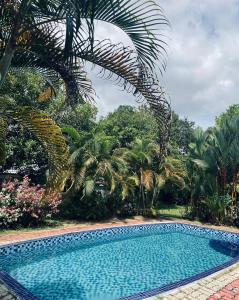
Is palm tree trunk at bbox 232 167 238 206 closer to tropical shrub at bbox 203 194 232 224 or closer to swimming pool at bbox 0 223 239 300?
tropical shrub at bbox 203 194 232 224

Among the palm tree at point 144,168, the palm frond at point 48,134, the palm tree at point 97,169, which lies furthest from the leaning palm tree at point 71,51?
the palm tree at point 144,168

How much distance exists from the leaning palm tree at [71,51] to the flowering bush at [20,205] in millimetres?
6881

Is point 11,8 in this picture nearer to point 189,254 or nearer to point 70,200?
point 189,254

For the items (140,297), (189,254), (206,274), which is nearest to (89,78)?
(140,297)

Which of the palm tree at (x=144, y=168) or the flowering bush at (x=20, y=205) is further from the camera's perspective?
the palm tree at (x=144, y=168)

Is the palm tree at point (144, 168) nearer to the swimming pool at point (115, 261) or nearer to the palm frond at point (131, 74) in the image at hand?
the swimming pool at point (115, 261)

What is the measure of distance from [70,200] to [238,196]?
817cm

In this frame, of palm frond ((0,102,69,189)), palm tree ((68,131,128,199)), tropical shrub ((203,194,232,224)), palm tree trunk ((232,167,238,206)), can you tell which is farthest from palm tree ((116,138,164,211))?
palm frond ((0,102,69,189))

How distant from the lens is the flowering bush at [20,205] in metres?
12.3

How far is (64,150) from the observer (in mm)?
5430

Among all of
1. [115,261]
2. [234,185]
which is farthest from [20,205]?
[234,185]

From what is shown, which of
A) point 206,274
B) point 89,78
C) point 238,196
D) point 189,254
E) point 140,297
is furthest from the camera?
point 238,196

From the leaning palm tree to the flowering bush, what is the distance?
6.88m

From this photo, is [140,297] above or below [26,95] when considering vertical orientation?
below
